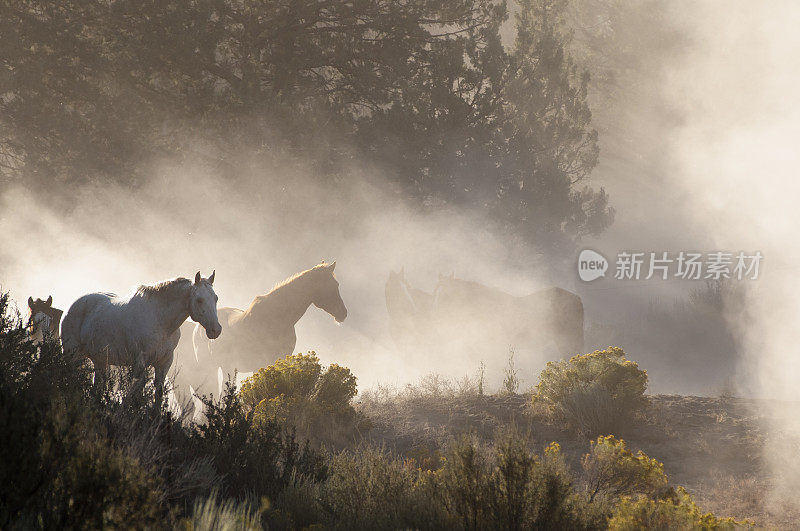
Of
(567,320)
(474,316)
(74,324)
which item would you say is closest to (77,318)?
(74,324)

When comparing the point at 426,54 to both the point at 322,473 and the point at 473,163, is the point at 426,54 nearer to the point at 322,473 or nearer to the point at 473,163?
the point at 473,163

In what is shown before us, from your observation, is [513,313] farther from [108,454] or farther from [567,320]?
[108,454]

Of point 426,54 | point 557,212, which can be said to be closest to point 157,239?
point 426,54

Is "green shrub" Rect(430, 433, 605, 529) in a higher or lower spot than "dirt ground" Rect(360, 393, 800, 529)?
lower

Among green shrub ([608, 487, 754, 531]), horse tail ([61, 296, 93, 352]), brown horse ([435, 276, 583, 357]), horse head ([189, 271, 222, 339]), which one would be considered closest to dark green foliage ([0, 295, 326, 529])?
horse tail ([61, 296, 93, 352])

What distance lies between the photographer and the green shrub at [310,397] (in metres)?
8.30

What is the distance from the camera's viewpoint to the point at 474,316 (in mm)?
16422

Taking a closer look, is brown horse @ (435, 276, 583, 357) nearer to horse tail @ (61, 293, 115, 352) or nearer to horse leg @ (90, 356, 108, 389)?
horse tail @ (61, 293, 115, 352)

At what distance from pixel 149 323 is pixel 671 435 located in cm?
636

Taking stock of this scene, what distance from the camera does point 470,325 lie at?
1650 cm

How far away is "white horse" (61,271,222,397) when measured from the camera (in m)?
7.64

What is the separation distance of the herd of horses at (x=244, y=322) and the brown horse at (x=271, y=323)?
0.05 ft

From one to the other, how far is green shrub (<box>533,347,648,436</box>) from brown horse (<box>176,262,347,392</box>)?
11.4 feet

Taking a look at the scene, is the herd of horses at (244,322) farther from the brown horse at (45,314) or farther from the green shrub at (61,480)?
the green shrub at (61,480)
